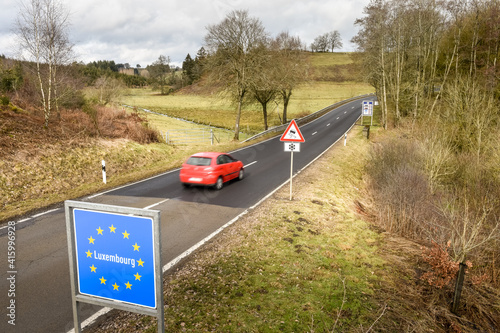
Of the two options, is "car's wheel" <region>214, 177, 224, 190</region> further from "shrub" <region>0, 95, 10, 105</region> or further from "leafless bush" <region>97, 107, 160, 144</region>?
"shrub" <region>0, 95, 10, 105</region>

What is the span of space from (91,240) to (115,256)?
318mm

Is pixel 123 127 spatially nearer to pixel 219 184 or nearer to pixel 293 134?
pixel 219 184

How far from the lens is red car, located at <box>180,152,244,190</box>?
40.6 ft

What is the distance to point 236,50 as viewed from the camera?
26250 millimetres

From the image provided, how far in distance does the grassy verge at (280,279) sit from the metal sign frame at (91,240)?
68.8 inches

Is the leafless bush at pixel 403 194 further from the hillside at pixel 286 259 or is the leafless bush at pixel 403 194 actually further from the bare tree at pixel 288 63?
the bare tree at pixel 288 63

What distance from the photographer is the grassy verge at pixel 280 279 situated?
16.4ft

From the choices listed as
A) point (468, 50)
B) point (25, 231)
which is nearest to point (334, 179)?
point (25, 231)

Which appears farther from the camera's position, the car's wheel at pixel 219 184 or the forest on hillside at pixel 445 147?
the car's wheel at pixel 219 184

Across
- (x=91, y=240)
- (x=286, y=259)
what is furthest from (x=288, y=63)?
(x=91, y=240)

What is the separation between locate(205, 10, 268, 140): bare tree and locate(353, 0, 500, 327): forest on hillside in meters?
10.1

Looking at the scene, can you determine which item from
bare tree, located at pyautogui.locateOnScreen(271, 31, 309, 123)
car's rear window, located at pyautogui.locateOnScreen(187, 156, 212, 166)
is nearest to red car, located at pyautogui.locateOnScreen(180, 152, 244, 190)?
car's rear window, located at pyautogui.locateOnScreen(187, 156, 212, 166)

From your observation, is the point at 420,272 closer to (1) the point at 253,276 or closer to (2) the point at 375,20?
(1) the point at 253,276

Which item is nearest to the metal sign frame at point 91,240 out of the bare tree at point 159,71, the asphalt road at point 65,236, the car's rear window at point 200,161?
the asphalt road at point 65,236
